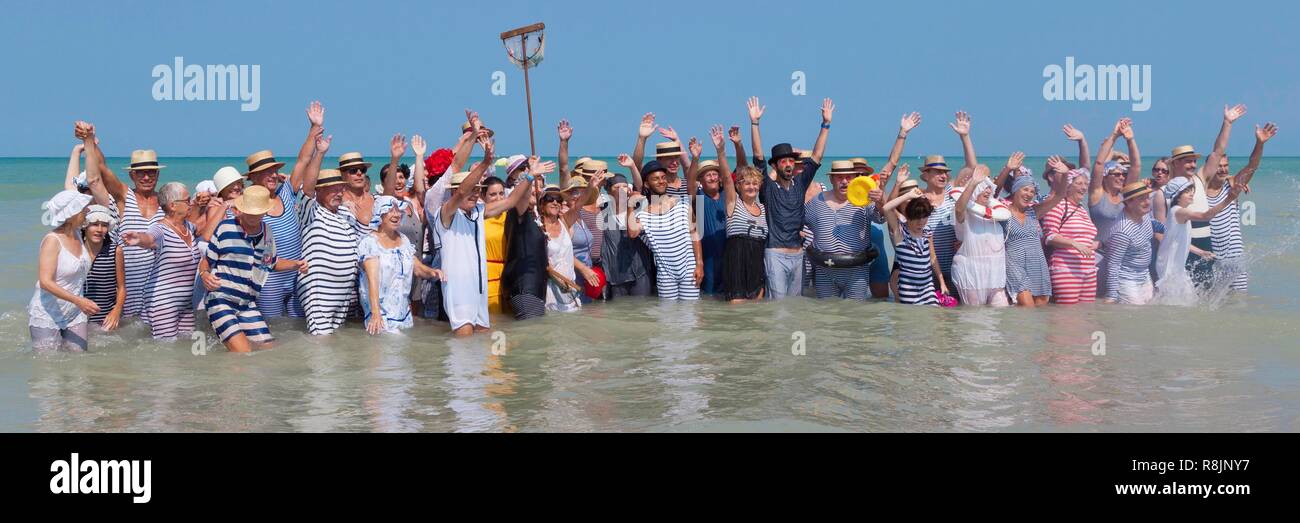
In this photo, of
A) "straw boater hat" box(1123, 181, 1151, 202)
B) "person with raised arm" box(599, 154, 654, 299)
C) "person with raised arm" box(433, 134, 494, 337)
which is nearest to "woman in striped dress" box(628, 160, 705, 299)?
"person with raised arm" box(599, 154, 654, 299)

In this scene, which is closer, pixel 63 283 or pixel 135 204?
pixel 63 283

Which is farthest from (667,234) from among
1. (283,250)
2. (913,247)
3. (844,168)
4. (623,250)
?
(283,250)

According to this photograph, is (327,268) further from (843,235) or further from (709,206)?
(843,235)

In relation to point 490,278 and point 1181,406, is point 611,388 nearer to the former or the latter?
point 490,278

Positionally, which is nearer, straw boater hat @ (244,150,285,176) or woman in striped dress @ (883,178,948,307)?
straw boater hat @ (244,150,285,176)

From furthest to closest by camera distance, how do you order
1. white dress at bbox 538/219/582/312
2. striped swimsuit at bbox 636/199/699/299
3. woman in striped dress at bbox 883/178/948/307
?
striped swimsuit at bbox 636/199/699/299, woman in striped dress at bbox 883/178/948/307, white dress at bbox 538/219/582/312

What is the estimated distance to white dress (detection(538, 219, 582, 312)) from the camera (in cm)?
1098

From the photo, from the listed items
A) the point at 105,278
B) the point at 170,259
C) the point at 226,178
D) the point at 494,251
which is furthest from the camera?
the point at 494,251

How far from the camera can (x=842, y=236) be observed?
11.7 metres

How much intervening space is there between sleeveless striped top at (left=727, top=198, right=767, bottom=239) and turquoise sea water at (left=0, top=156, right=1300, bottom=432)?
2.58 ft

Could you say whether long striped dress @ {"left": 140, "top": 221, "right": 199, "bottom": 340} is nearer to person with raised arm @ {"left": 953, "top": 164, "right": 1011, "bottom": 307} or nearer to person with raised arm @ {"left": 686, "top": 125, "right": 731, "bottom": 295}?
person with raised arm @ {"left": 686, "top": 125, "right": 731, "bottom": 295}

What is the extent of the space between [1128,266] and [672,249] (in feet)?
15.5

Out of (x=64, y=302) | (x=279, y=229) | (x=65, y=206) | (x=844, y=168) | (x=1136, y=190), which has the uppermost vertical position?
(x=844, y=168)
